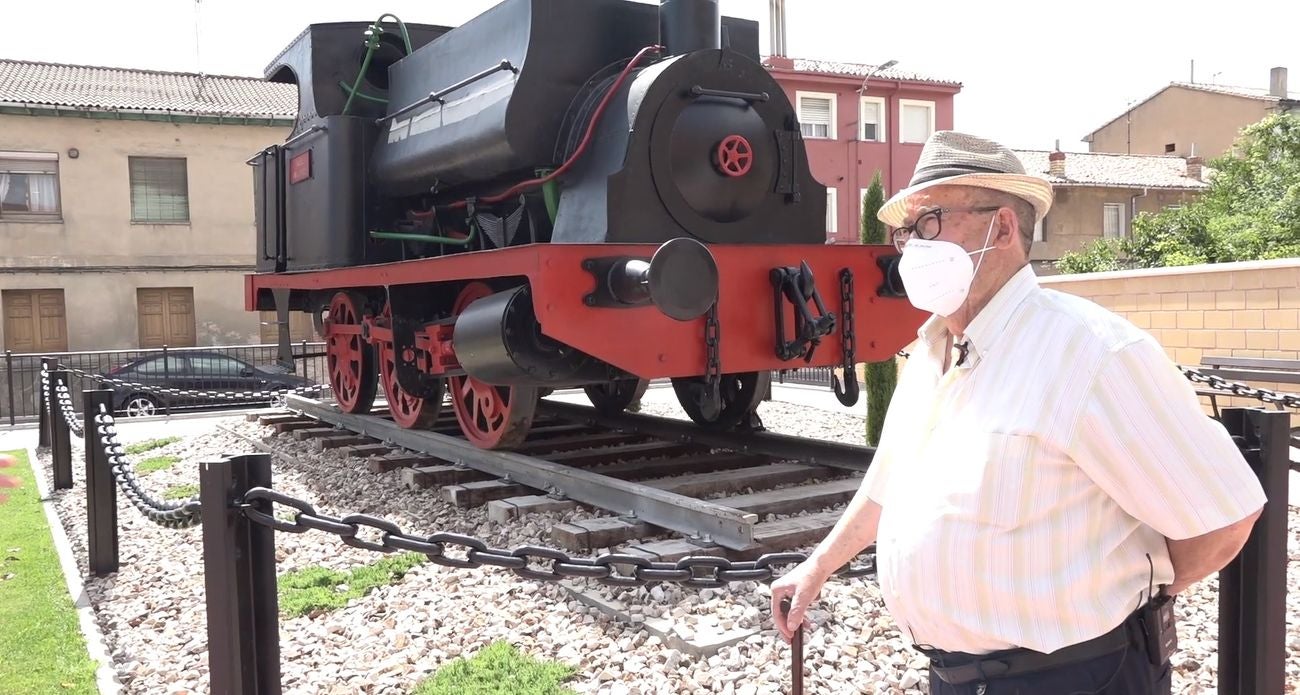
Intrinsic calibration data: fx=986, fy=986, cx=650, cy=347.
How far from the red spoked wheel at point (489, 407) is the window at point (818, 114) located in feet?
76.9

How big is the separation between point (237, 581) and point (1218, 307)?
9.31 meters

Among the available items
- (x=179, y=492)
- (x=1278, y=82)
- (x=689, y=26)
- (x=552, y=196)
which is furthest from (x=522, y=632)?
(x=1278, y=82)

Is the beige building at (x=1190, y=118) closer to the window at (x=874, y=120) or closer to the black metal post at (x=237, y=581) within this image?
the window at (x=874, y=120)

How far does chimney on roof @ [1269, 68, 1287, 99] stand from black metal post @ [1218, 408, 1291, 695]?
44.0 metres

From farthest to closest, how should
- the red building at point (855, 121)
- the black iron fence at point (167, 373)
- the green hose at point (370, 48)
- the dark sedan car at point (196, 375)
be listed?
the red building at point (855, 121) → the dark sedan car at point (196, 375) → the black iron fence at point (167, 373) → the green hose at point (370, 48)

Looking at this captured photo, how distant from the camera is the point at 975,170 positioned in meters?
1.62

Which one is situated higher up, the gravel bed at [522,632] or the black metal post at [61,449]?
the black metal post at [61,449]

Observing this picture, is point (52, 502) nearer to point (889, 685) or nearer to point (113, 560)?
point (113, 560)

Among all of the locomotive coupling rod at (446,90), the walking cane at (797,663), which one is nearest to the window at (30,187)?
the locomotive coupling rod at (446,90)

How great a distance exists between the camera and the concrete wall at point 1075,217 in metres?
32.7

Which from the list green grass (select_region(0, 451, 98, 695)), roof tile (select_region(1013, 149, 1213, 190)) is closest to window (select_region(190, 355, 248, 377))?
green grass (select_region(0, 451, 98, 695))

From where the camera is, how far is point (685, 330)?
4.97m

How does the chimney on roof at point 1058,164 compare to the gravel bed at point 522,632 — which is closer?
the gravel bed at point 522,632

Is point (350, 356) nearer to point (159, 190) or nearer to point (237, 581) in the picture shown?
point (237, 581)
